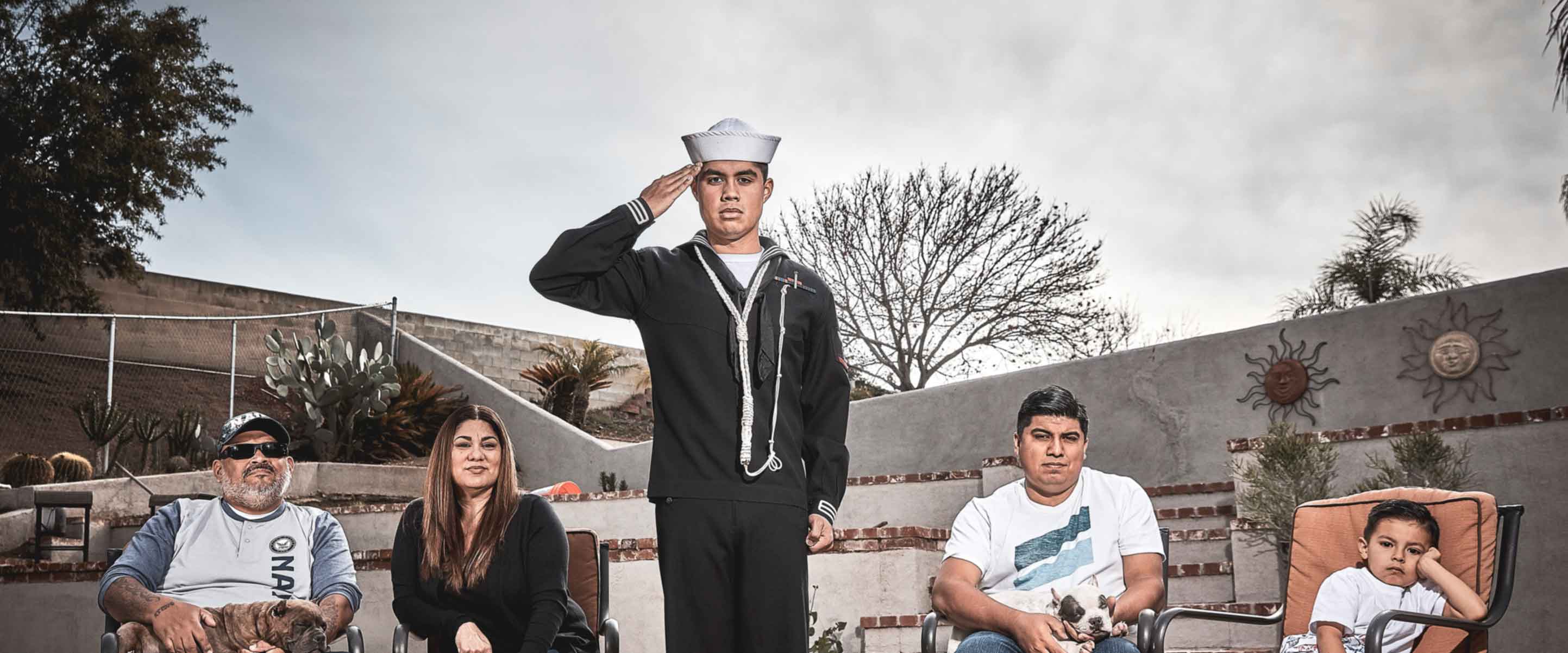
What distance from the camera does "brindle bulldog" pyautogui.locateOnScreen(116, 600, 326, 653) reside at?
3.32 meters

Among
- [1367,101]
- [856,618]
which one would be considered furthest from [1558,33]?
[856,618]

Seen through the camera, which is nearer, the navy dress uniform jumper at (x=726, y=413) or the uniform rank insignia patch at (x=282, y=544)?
the navy dress uniform jumper at (x=726, y=413)

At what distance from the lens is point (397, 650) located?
3.04 metres

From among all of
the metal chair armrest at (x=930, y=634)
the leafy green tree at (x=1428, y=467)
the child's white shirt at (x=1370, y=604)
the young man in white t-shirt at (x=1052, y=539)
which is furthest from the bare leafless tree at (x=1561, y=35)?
the metal chair armrest at (x=930, y=634)

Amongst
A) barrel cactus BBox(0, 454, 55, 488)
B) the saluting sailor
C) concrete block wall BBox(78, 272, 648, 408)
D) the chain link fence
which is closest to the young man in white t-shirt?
the saluting sailor

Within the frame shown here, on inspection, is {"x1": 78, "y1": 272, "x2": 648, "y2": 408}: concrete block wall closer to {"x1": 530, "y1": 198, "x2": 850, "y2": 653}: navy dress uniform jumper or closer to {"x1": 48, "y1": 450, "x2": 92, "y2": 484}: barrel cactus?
{"x1": 48, "y1": 450, "x2": 92, "y2": 484}: barrel cactus

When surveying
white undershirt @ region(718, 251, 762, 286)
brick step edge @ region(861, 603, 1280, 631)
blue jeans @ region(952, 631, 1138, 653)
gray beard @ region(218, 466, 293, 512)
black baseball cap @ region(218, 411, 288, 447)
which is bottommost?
brick step edge @ region(861, 603, 1280, 631)

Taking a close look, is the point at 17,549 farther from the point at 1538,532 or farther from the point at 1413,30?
the point at 1413,30

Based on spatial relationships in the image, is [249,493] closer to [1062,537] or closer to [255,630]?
[255,630]

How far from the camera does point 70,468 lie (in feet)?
34.1

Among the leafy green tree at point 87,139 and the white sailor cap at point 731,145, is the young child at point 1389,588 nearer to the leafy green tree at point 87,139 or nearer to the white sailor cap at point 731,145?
the white sailor cap at point 731,145

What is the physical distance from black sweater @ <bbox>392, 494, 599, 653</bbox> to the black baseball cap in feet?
2.26

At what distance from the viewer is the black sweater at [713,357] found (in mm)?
2324

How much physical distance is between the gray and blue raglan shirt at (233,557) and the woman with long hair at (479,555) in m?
0.41
